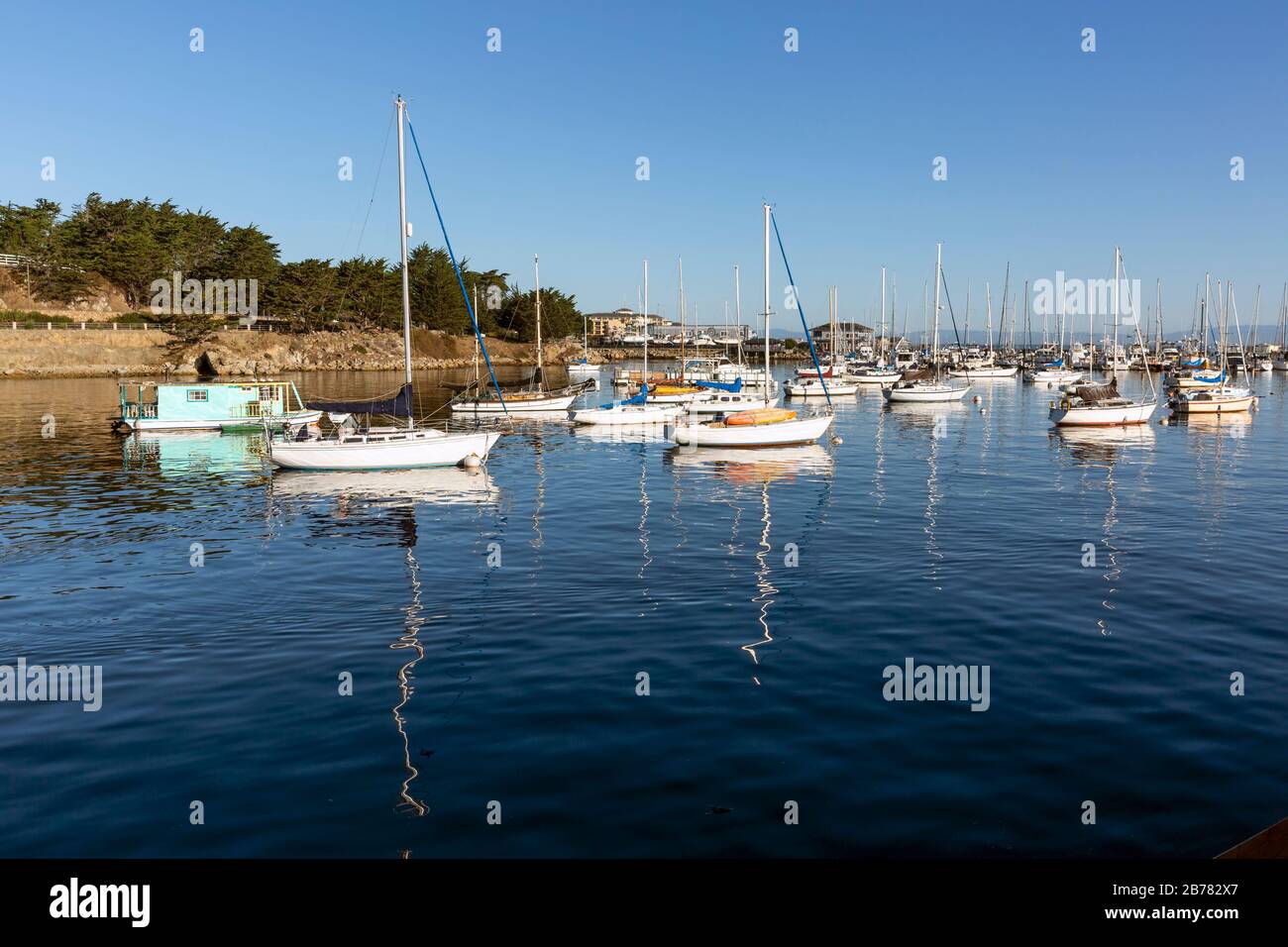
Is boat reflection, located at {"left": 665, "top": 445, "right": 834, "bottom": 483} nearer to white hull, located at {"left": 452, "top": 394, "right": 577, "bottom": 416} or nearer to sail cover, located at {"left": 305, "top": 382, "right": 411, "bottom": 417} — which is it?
sail cover, located at {"left": 305, "top": 382, "right": 411, "bottom": 417}

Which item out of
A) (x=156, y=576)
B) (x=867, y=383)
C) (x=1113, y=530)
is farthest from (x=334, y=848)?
(x=867, y=383)

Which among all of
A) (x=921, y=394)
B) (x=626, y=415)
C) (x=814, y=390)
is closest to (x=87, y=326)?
(x=626, y=415)

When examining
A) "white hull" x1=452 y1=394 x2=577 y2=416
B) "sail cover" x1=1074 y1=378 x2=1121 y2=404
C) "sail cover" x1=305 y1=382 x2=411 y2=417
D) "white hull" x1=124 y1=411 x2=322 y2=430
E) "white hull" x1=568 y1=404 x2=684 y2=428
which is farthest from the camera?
"white hull" x1=452 y1=394 x2=577 y2=416

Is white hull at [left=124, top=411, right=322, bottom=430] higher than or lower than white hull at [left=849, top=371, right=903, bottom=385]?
lower

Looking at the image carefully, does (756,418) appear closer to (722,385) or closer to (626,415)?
(626,415)

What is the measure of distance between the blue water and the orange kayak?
51.8 feet

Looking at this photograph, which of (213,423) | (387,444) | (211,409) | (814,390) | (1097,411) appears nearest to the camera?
(387,444)

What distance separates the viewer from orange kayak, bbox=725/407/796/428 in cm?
5106

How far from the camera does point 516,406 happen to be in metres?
74.4

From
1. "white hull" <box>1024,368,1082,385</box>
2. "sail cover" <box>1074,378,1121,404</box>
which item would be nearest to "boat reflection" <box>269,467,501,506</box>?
"sail cover" <box>1074,378,1121,404</box>

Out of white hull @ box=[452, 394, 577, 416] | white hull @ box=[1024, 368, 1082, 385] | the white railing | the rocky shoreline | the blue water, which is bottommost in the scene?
the blue water

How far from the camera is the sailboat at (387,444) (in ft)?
130

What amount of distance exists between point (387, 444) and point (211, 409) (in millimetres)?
25936
